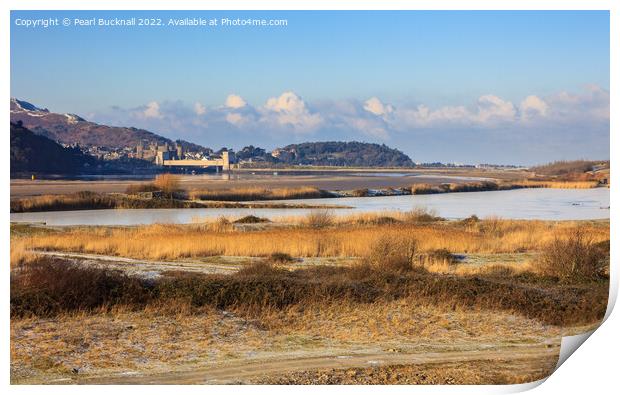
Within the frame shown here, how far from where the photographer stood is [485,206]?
42.2m

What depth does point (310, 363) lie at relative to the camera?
1080 cm

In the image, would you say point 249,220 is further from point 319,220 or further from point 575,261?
point 575,261

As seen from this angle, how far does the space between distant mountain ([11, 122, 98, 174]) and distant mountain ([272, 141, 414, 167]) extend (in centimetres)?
1213

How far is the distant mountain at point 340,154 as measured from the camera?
37.9 meters

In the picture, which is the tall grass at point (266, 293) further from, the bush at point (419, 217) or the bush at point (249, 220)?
the bush at point (419, 217)

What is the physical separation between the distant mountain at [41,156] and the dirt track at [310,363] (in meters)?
11.3

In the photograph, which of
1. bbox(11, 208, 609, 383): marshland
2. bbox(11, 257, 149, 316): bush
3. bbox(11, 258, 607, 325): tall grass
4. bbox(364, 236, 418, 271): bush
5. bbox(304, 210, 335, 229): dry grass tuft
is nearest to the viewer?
bbox(11, 208, 609, 383): marshland

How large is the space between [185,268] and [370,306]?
5.67 meters

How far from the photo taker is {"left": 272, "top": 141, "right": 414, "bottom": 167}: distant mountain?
124ft

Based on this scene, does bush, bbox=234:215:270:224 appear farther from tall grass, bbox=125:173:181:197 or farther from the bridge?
tall grass, bbox=125:173:181:197

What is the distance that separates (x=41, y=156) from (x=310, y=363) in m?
15.4

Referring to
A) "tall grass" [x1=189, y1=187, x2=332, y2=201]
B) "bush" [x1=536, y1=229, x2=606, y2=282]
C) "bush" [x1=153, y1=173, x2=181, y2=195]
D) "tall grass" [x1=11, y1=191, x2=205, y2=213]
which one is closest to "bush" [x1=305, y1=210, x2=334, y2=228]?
"tall grass" [x1=11, y1=191, x2=205, y2=213]
